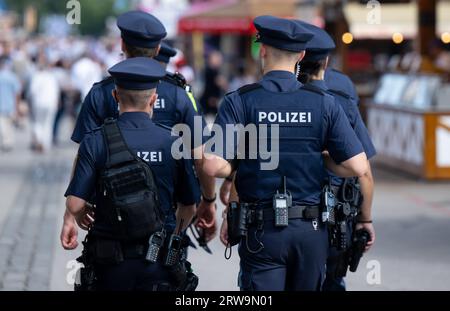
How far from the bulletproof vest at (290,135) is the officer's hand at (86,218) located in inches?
32.0

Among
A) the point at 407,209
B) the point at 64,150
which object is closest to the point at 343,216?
the point at 407,209

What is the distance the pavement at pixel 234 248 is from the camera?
30.6 feet

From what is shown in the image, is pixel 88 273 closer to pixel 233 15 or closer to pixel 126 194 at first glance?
pixel 126 194

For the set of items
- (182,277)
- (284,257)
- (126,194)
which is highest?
(126,194)

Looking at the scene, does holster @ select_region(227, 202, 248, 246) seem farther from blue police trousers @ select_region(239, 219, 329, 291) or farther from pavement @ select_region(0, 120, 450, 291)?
pavement @ select_region(0, 120, 450, 291)

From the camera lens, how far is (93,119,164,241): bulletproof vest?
5.54 m

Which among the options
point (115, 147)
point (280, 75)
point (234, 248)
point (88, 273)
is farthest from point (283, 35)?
point (234, 248)

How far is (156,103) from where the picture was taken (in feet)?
22.5

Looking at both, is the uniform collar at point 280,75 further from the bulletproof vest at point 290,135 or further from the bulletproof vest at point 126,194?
the bulletproof vest at point 126,194

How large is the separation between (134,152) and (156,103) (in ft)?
4.12

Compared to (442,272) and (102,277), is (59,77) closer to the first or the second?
(442,272)

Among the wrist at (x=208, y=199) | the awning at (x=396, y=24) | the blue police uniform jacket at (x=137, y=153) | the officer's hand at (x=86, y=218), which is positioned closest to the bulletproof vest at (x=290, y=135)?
the blue police uniform jacket at (x=137, y=153)
